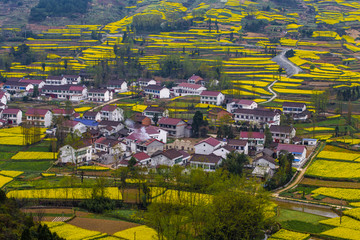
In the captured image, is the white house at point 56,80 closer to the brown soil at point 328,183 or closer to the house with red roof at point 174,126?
the house with red roof at point 174,126

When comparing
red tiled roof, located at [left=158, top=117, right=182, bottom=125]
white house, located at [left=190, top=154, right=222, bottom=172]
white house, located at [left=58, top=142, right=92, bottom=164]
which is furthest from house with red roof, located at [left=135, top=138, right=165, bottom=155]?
red tiled roof, located at [left=158, top=117, right=182, bottom=125]

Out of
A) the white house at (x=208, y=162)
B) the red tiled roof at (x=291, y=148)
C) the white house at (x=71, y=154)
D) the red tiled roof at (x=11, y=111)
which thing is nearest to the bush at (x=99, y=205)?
the white house at (x=208, y=162)

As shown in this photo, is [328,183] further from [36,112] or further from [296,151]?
[36,112]

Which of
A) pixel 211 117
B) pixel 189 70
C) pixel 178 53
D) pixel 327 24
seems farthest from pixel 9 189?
pixel 327 24

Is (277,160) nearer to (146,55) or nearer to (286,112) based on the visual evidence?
(286,112)

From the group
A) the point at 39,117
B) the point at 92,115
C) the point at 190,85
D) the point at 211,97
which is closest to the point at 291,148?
the point at 211,97

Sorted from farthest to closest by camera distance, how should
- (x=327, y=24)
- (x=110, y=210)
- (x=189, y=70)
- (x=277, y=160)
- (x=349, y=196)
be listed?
(x=327, y=24) < (x=189, y=70) < (x=277, y=160) < (x=349, y=196) < (x=110, y=210)
